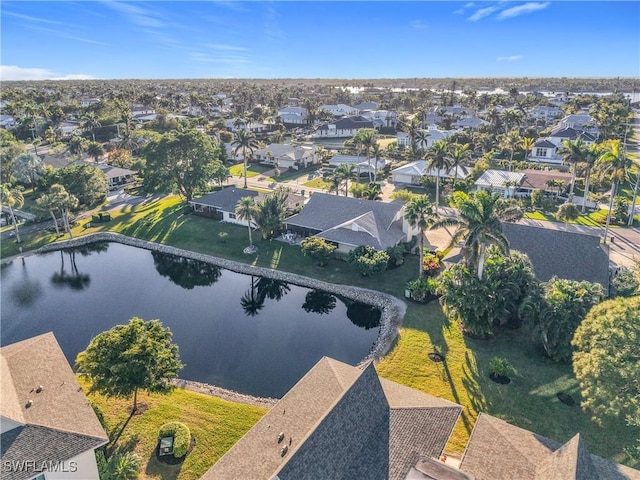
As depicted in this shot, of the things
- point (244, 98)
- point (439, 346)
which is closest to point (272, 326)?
point (439, 346)

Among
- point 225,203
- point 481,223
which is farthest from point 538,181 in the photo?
point 225,203

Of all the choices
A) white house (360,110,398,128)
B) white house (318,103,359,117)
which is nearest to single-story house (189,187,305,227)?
white house (360,110,398,128)

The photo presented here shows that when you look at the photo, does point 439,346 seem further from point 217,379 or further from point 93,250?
point 93,250

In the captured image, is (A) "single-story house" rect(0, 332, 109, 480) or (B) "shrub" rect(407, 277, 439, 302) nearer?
(A) "single-story house" rect(0, 332, 109, 480)

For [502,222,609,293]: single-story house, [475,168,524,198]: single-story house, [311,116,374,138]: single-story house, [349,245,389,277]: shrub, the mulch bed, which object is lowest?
the mulch bed

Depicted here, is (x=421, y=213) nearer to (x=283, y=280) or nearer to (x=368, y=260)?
(x=368, y=260)

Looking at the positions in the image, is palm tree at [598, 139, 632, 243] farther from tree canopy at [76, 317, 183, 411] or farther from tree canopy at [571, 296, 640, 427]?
tree canopy at [76, 317, 183, 411]
